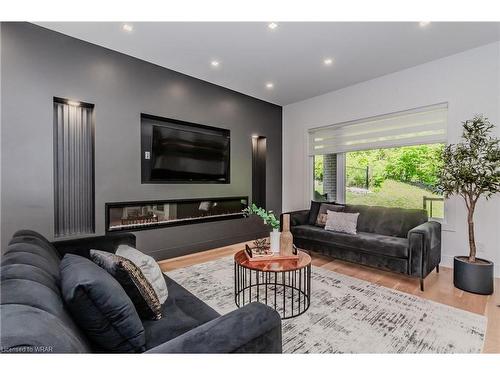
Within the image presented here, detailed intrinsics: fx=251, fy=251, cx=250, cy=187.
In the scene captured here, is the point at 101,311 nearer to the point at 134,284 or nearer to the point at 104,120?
the point at 134,284

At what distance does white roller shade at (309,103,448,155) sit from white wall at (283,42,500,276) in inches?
4.9

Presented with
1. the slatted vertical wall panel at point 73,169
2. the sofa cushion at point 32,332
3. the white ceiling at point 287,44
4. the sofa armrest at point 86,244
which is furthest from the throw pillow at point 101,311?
the white ceiling at point 287,44

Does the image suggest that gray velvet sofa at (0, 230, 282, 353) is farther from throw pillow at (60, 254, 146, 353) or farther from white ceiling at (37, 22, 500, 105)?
white ceiling at (37, 22, 500, 105)

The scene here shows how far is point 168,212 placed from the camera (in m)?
3.77

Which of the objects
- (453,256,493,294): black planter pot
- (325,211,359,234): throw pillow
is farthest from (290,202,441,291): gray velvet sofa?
(453,256,493,294): black planter pot

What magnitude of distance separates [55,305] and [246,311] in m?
0.70

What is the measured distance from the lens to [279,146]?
5.40 meters

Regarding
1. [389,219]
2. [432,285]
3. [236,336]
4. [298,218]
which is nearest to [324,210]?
[298,218]

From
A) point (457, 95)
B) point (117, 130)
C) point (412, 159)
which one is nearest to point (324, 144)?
point (412, 159)

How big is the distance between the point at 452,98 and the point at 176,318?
13.3ft

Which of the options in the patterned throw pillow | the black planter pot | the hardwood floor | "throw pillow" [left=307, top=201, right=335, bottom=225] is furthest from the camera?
"throw pillow" [left=307, top=201, right=335, bottom=225]

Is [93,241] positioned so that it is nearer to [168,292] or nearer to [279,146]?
[168,292]

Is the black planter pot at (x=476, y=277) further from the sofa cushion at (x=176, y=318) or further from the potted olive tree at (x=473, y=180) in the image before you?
the sofa cushion at (x=176, y=318)

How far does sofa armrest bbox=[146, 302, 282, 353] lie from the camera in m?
0.86
